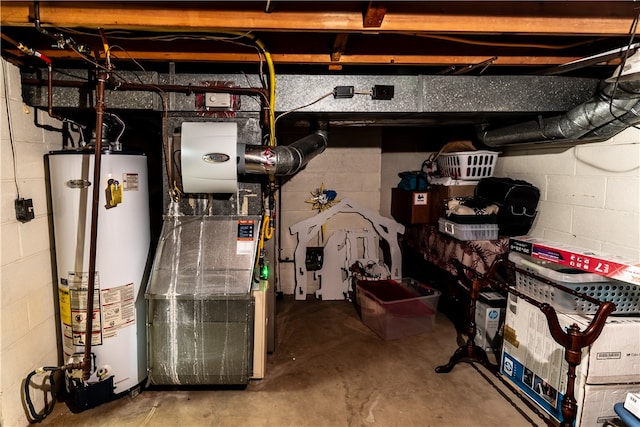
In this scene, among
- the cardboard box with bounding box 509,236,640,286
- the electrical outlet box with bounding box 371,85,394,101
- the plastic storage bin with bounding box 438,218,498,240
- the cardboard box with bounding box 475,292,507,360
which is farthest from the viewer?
the plastic storage bin with bounding box 438,218,498,240

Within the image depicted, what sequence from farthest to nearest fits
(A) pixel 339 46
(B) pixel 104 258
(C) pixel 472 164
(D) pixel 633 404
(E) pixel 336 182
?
A: (E) pixel 336 182 < (C) pixel 472 164 < (B) pixel 104 258 < (A) pixel 339 46 < (D) pixel 633 404

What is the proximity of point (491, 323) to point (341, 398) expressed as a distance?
4.28ft

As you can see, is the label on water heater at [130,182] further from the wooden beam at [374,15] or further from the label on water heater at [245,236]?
the wooden beam at [374,15]

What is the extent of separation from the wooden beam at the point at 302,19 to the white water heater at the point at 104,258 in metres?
0.75

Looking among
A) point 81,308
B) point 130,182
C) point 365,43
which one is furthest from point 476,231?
point 81,308

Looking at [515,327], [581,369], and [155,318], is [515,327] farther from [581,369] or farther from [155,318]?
[155,318]

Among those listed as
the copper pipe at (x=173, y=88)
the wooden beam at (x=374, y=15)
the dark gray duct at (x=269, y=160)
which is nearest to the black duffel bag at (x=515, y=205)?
the dark gray duct at (x=269, y=160)

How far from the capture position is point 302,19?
1.53 metres

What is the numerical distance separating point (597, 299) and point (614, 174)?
0.85 metres

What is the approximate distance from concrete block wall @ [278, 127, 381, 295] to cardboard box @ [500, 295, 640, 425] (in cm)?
191

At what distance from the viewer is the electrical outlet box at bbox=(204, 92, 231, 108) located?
2213mm

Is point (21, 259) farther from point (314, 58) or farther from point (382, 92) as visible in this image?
point (382, 92)

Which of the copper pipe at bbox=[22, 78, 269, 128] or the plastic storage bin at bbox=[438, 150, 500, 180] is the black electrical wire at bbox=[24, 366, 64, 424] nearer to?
the copper pipe at bbox=[22, 78, 269, 128]

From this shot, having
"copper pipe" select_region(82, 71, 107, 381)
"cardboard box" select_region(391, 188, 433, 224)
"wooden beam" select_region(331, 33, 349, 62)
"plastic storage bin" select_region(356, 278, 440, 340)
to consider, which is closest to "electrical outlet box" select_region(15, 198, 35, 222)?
"copper pipe" select_region(82, 71, 107, 381)
